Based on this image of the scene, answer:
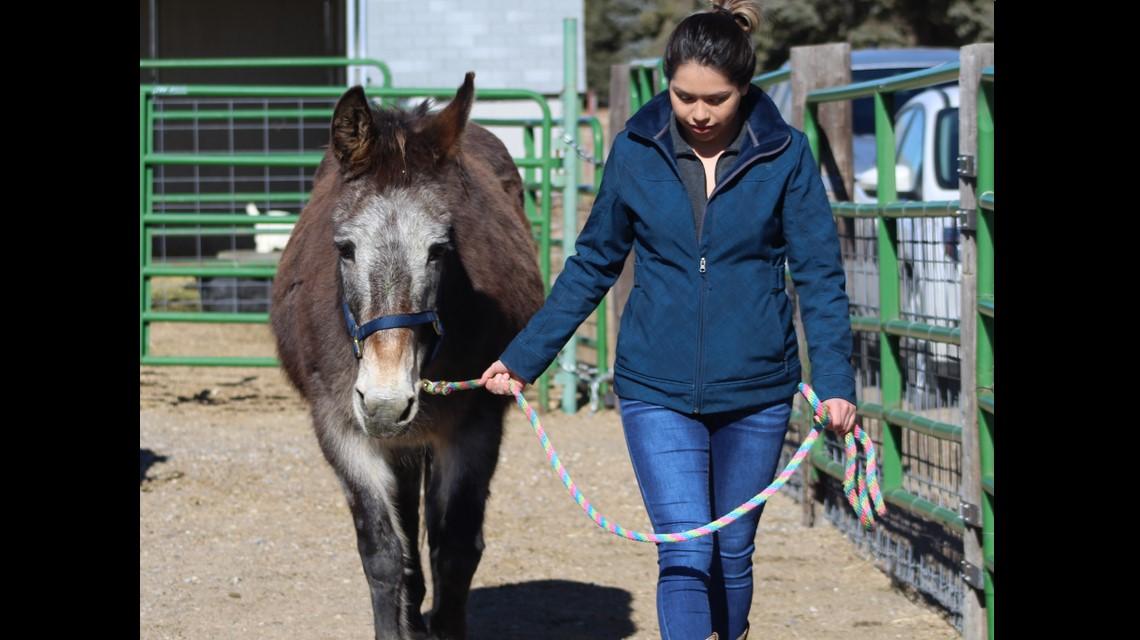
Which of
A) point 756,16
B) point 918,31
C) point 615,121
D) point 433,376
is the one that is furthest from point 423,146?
point 918,31

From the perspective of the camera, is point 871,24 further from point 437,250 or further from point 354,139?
point 437,250

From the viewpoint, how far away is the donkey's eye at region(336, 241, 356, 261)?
3881 mm

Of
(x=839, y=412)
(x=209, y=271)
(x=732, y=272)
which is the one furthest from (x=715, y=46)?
(x=209, y=271)

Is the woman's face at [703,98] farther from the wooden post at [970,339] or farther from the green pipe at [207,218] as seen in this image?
the green pipe at [207,218]

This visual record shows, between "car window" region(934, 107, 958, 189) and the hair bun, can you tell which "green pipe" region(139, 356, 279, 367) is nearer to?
"car window" region(934, 107, 958, 189)

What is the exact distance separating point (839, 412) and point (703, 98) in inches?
33.8

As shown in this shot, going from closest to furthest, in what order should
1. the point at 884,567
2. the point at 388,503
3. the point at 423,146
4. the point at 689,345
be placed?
the point at 689,345
the point at 423,146
the point at 388,503
the point at 884,567

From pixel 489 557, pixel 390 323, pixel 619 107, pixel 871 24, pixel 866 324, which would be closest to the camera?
pixel 390 323

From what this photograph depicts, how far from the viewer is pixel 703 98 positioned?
134 inches

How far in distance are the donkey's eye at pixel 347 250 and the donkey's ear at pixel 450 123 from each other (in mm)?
490

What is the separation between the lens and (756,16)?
3582 millimetres

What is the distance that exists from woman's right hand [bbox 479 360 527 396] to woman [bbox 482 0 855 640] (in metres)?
0.31

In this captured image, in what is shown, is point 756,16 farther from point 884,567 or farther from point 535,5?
point 535,5

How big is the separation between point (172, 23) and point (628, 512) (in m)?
14.6
